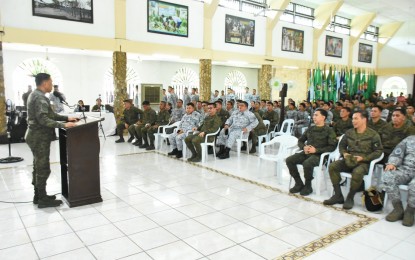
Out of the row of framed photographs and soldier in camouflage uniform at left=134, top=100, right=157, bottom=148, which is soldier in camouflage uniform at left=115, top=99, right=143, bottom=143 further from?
the row of framed photographs

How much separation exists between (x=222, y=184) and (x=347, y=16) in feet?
52.1

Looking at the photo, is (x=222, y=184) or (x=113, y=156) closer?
(x=222, y=184)

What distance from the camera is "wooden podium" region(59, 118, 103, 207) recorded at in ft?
12.9

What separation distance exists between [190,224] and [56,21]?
24.8 feet

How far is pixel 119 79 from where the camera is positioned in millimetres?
10039

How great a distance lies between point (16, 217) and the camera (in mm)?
3709

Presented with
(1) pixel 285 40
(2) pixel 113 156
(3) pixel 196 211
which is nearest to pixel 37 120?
(3) pixel 196 211

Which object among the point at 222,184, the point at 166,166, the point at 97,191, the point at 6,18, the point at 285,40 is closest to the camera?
the point at 97,191

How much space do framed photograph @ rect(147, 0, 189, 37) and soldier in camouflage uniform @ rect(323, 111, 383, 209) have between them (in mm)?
7931

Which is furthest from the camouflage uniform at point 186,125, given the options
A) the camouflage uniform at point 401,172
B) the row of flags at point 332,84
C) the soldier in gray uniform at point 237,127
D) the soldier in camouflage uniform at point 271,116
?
the row of flags at point 332,84

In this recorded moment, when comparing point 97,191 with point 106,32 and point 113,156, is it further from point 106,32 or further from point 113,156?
point 106,32

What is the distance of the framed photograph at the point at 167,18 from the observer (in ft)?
Answer: 34.1

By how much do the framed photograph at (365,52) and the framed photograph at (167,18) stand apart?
39.2 ft

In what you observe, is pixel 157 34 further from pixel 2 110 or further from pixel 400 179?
pixel 400 179
